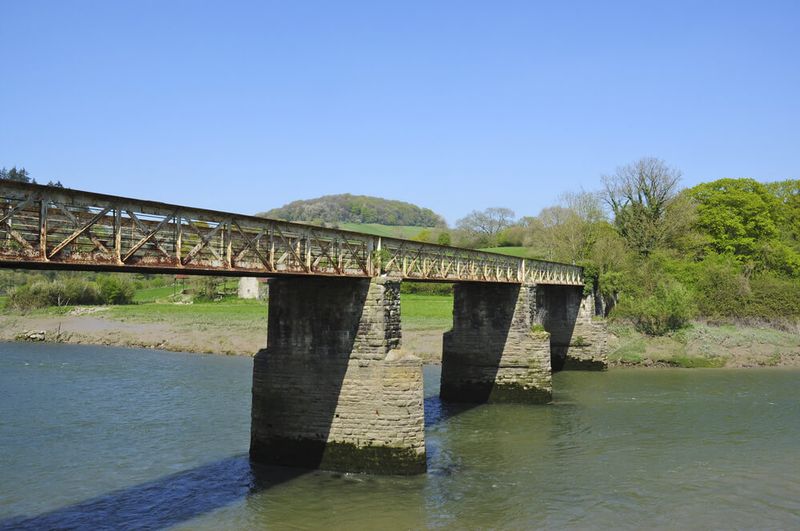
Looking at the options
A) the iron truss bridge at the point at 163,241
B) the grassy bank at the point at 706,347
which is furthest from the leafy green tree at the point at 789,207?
the iron truss bridge at the point at 163,241

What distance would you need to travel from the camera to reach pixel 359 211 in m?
159

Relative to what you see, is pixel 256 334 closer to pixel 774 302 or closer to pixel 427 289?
pixel 427 289

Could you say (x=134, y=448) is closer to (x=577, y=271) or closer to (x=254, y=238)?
(x=254, y=238)

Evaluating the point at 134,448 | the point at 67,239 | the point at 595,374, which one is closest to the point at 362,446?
the point at 134,448

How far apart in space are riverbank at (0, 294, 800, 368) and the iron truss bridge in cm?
2411

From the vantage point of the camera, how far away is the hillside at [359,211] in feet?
506

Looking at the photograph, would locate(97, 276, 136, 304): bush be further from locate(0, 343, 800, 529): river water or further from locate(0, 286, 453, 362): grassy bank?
locate(0, 343, 800, 529): river water

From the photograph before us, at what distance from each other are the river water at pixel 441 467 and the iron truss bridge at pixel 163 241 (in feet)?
17.1

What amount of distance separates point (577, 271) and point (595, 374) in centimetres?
665

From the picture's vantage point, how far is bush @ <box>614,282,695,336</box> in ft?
147

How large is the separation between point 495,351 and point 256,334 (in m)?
24.4

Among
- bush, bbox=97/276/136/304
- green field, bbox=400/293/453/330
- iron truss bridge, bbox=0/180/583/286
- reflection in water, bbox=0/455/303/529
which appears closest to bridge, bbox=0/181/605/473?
iron truss bridge, bbox=0/180/583/286

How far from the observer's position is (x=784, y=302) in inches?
1841

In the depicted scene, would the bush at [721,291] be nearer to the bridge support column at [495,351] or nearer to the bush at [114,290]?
the bridge support column at [495,351]
